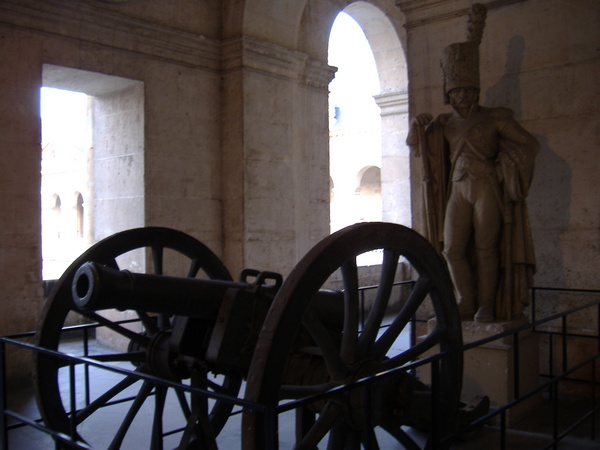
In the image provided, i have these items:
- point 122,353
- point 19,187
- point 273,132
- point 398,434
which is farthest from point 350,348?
point 273,132

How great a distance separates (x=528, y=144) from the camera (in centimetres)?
509

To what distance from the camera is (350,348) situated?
287cm

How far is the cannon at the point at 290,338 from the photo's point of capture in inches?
96.7

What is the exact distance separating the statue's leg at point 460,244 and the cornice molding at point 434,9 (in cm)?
199

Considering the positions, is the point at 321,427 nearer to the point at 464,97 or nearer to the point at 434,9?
the point at 464,97

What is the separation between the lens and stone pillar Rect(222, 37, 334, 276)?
328 inches

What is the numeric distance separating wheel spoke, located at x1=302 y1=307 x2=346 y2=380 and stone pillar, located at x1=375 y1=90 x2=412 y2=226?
9.37 metres

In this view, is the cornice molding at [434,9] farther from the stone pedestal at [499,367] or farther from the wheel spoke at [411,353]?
the wheel spoke at [411,353]

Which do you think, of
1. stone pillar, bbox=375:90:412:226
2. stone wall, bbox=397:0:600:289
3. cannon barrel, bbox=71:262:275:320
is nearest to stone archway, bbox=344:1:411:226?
stone pillar, bbox=375:90:412:226

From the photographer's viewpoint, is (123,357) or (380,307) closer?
(380,307)

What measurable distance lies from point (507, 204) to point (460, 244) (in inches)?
19.3

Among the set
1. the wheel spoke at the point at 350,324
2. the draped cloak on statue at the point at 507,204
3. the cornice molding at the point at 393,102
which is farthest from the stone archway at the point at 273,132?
the wheel spoke at the point at 350,324

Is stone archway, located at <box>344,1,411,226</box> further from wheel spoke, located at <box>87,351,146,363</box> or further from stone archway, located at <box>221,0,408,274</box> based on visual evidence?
wheel spoke, located at <box>87,351,146,363</box>

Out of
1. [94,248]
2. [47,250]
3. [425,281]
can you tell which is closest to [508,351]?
[425,281]
